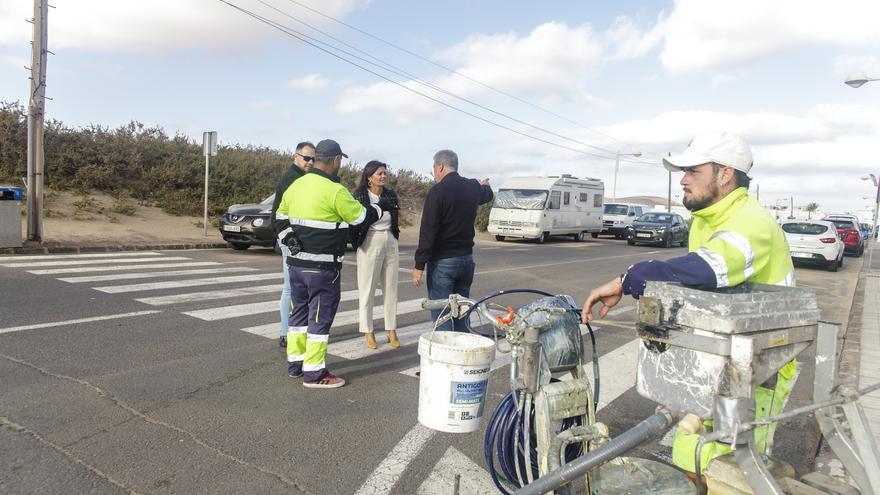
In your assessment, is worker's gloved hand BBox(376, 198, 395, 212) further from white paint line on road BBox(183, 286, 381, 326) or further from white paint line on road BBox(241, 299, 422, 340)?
white paint line on road BBox(183, 286, 381, 326)

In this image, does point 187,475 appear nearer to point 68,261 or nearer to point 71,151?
point 68,261

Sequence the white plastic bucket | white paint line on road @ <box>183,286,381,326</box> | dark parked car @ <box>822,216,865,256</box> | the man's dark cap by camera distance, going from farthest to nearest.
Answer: dark parked car @ <box>822,216,865,256</box>
white paint line on road @ <box>183,286,381,326</box>
the man's dark cap
the white plastic bucket

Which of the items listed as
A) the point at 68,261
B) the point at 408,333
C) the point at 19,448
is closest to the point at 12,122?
the point at 68,261

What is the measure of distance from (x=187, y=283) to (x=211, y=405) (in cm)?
589

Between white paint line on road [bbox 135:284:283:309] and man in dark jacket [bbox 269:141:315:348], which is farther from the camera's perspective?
white paint line on road [bbox 135:284:283:309]

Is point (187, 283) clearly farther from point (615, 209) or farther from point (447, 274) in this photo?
point (615, 209)

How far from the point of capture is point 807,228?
1947 centimetres

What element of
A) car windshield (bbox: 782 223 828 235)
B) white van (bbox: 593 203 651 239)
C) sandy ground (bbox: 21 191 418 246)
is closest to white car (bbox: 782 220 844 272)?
car windshield (bbox: 782 223 828 235)

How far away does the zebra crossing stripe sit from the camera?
8.17 metres

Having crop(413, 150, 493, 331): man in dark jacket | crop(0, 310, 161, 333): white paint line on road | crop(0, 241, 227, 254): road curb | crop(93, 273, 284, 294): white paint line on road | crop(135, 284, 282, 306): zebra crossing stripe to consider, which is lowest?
crop(0, 310, 161, 333): white paint line on road

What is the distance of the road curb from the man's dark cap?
11.0 meters

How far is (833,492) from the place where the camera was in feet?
7.39

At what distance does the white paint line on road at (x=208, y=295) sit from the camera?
26.8 ft

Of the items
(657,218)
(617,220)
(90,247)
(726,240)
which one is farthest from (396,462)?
(617,220)
